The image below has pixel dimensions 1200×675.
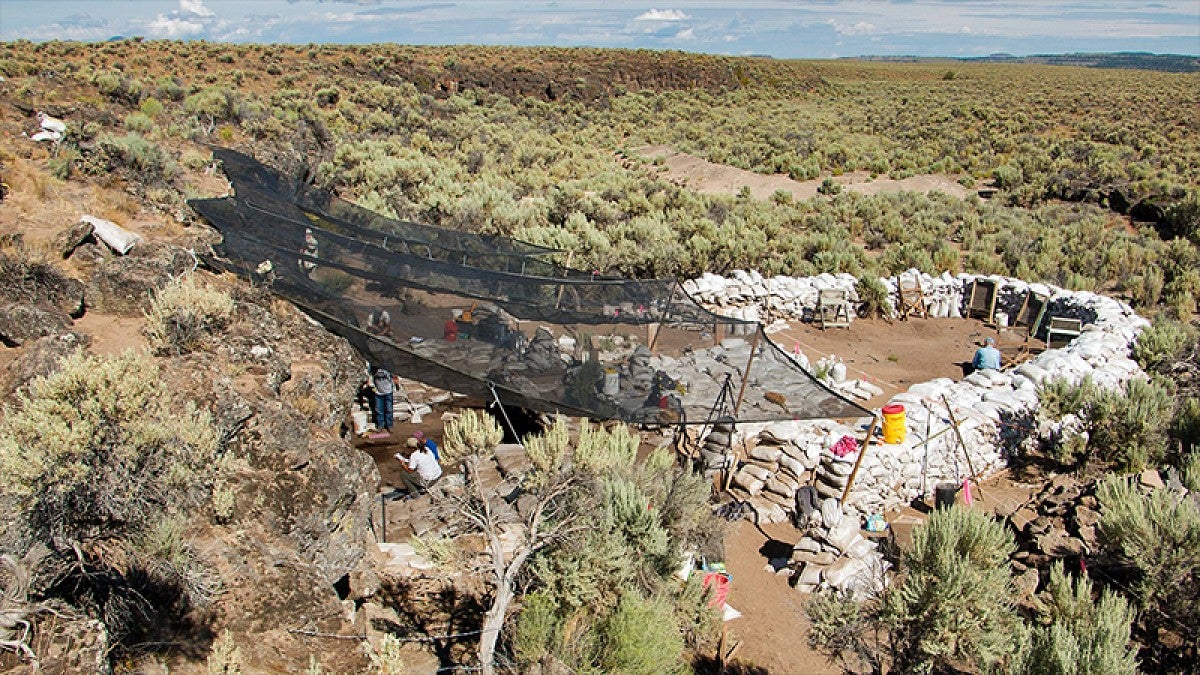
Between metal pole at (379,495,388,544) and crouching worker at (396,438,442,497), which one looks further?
crouching worker at (396,438,442,497)

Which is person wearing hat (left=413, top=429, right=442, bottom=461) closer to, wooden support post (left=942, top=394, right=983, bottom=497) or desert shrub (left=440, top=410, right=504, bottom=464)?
desert shrub (left=440, top=410, right=504, bottom=464)

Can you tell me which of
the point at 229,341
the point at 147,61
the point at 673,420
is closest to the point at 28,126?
the point at 229,341

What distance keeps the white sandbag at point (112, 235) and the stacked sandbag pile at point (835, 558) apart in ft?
29.4

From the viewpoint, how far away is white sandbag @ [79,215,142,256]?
949 cm

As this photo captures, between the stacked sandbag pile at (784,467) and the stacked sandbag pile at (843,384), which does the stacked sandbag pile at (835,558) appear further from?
the stacked sandbag pile at (843,384)

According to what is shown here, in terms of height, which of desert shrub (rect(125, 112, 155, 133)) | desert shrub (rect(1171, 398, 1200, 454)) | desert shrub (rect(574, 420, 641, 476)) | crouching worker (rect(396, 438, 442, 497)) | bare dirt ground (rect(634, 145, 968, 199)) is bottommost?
crouching worker (rect(396, 438, 442, 497))

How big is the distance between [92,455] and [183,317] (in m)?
→ 3.62

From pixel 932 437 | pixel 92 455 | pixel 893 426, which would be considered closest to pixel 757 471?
pixel 893 426

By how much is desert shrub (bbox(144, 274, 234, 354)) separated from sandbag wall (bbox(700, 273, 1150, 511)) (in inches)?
243

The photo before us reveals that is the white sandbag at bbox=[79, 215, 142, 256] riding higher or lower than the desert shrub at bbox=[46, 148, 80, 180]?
lower

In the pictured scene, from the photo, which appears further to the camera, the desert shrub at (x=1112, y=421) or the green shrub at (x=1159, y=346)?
the green shrub at (x=1159, y=346)

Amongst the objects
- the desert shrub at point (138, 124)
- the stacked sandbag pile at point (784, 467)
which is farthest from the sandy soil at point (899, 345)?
Answer: the desert shrub at point (138, 124)

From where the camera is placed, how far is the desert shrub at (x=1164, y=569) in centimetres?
574

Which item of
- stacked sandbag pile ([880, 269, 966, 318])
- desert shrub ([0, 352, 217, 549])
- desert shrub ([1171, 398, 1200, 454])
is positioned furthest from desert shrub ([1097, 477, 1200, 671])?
stacked sandbag pile ([880, 269, 966, 318])
